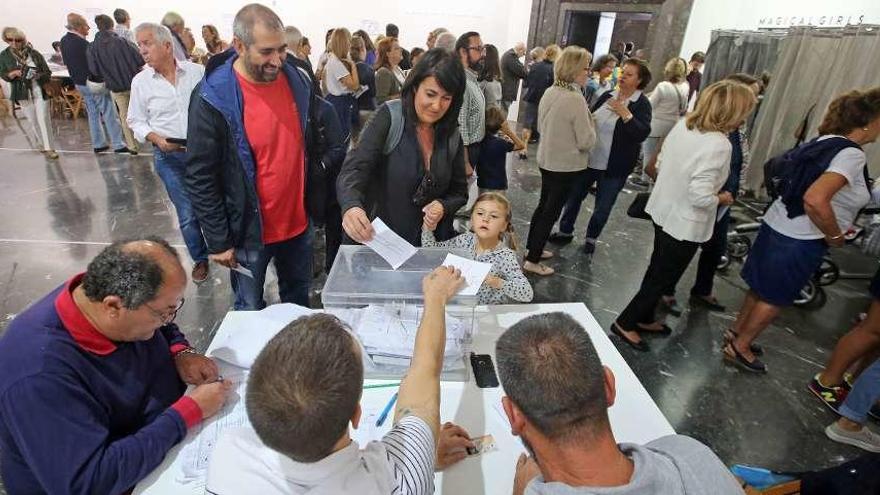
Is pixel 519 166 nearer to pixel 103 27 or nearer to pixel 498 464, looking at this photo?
pixel 103 27

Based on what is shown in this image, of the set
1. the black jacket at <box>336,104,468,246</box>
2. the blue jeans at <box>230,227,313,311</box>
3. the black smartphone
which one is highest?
the black jacket at <box>336,104,468,246</box>

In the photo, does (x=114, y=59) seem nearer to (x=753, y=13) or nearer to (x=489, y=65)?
(x=489, y=65)

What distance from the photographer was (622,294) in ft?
11.4

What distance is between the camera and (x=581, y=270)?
3771mm

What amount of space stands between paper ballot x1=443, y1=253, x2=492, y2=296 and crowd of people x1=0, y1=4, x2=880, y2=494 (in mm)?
65

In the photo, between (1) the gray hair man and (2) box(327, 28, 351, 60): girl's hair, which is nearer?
(2) box(327, 28, 351, 60): girl's hair

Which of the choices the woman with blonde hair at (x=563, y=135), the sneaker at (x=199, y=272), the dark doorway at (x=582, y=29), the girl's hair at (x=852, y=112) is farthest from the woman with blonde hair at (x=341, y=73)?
the dark doorway at (x=582, y=29)

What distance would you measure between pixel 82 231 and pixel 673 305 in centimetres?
484

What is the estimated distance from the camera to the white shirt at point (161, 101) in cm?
308

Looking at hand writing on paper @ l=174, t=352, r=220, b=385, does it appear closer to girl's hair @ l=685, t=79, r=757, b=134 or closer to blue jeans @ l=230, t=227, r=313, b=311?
blue jeans @ l=230, t=227, r=313, b=311

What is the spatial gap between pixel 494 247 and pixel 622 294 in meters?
1.79

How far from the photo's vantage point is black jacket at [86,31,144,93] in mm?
5195

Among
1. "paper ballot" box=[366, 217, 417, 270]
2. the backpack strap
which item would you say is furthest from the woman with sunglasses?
"paper ballot" box=[366, 217, 417, 270]

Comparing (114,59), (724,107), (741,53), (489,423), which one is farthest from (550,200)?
(114,59)
